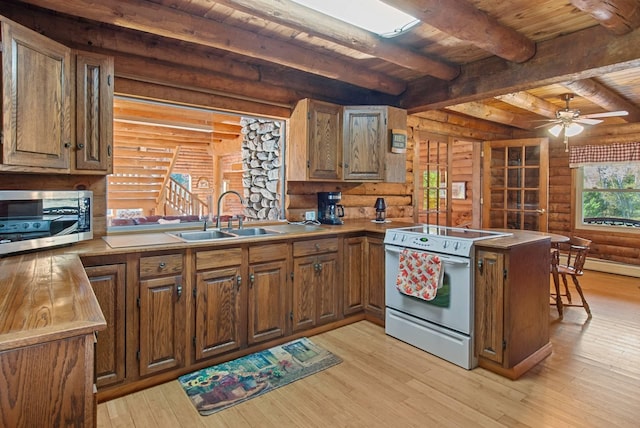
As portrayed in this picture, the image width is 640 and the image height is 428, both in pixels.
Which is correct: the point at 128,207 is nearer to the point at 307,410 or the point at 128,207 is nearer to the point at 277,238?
the point at 277,238

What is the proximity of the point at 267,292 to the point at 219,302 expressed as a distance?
393 millimetres

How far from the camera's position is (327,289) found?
3.19 metres

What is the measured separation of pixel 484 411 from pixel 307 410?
1021mm

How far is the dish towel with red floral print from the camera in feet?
8.73

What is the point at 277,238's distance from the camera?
2799 mm

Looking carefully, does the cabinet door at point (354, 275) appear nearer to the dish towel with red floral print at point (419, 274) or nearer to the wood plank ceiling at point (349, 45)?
the dish towel with red floral print at point (419, 274)

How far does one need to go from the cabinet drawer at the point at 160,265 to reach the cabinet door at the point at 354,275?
1.50m

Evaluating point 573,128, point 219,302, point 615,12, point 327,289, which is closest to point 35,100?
point 219,302

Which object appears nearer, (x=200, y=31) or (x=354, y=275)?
(x=200, y=31)

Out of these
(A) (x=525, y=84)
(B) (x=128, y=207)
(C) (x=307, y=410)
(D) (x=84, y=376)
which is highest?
(A) (x=525, y=84)

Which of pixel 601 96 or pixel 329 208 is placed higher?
pixel 601 96

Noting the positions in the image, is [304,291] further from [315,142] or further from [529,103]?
[529,103]

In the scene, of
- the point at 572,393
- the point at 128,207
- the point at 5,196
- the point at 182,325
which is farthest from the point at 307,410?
the point at 128,207

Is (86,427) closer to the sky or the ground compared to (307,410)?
closer to the sky
